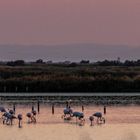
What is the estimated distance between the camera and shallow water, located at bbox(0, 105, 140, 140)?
46812 millimetres

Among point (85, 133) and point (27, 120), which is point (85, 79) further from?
point (85, 133)

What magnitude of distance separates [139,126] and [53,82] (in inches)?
1619

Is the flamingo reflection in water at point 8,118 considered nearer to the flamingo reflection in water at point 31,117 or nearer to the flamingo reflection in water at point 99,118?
the flamingo reflection in water at point 31,117

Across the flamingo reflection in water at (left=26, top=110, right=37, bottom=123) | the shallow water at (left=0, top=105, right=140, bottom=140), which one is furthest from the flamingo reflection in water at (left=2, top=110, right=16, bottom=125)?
the flamingo reflection in water at (left=26, top=110, right=37, bottom=123)

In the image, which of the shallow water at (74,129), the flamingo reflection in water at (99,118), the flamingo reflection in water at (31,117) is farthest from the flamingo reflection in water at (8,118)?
the flamingo reflection in water at (99,118)

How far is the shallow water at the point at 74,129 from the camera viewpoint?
46.8m

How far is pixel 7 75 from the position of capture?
10362 centimetres

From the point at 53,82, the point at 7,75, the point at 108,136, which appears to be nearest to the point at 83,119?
the point at 108,136

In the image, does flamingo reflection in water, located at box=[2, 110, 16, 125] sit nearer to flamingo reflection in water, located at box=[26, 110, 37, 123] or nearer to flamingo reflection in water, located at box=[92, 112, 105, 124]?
flamingo reflection in water, located at box=[26, 110, 37, 123]

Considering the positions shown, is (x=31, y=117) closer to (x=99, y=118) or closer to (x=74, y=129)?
(x=99, y=118)

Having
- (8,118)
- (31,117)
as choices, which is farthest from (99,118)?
(8,118)

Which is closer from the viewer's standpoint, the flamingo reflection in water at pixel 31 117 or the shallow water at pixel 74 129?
the shallow water at pixel 74 129

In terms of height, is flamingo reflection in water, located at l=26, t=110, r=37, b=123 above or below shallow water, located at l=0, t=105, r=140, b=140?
above

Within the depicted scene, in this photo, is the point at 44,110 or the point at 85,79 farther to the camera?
the point at 85,79
